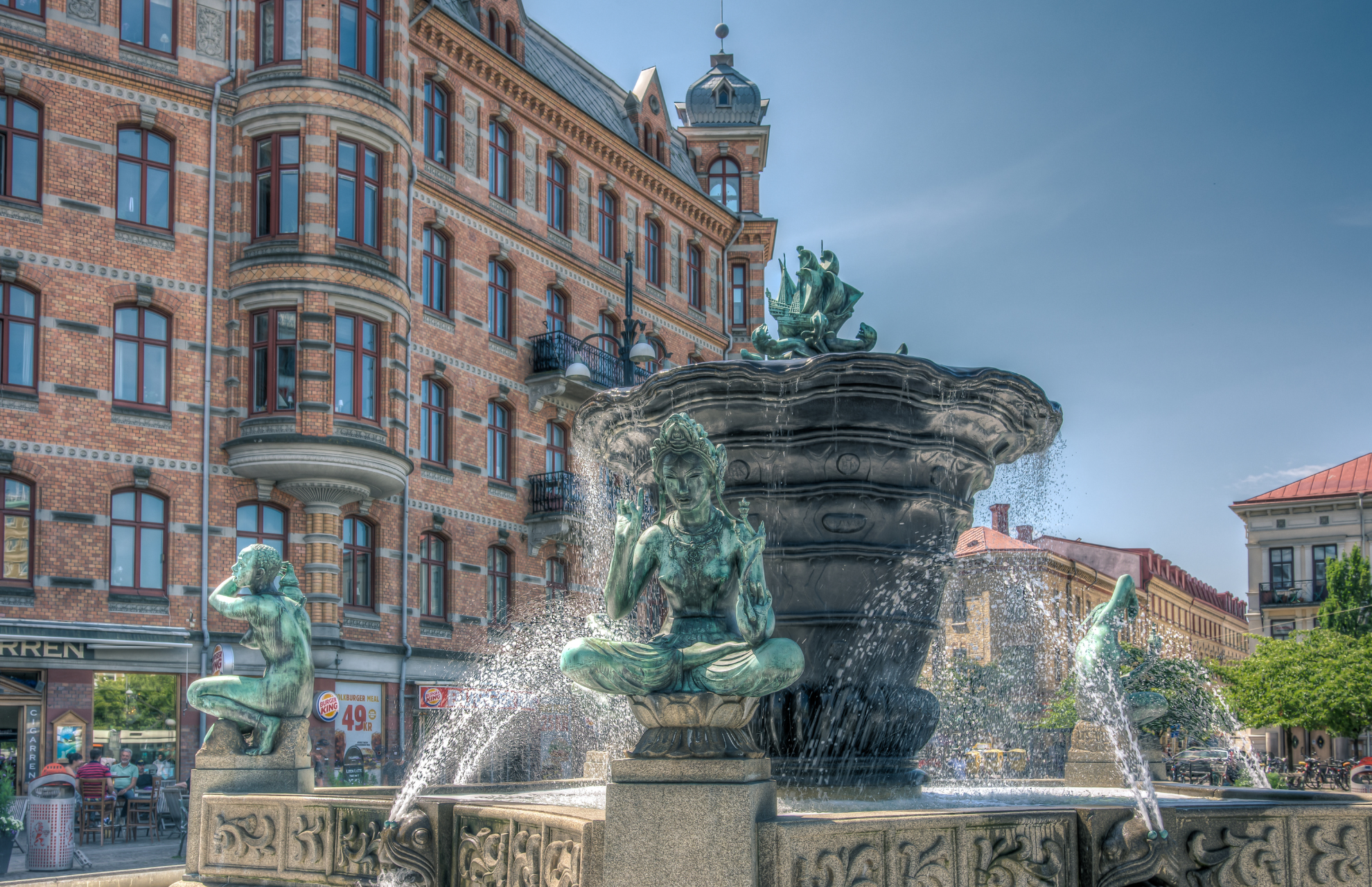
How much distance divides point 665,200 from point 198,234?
18.0m

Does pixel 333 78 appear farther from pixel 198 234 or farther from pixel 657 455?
pixel 657 455

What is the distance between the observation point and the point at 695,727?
5.91 m

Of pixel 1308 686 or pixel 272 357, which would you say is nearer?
pixel 272 357

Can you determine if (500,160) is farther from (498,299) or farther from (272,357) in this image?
(272,357)

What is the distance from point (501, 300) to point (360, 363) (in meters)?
7.49

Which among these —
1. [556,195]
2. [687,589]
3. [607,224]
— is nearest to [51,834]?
[687,589]

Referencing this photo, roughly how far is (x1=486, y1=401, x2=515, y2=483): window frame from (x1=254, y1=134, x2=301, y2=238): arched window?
7642mm

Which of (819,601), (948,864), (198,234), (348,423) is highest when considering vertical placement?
(198,234)

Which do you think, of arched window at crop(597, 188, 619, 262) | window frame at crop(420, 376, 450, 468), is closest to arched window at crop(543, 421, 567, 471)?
window frame at crop(420, 376, 450, 468)

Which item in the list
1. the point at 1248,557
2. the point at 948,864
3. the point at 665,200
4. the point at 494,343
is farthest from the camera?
the point at 1248,557

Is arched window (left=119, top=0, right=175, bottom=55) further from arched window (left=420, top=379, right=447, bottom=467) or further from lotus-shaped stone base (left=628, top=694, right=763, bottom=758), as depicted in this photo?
lotus-shaped stone base (left=628, top=694, right=763, bottom=758)

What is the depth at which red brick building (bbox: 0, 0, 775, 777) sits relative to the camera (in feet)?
80.1

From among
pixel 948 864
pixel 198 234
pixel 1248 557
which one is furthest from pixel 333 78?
pixel 1248 557

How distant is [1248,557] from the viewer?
70.8m
